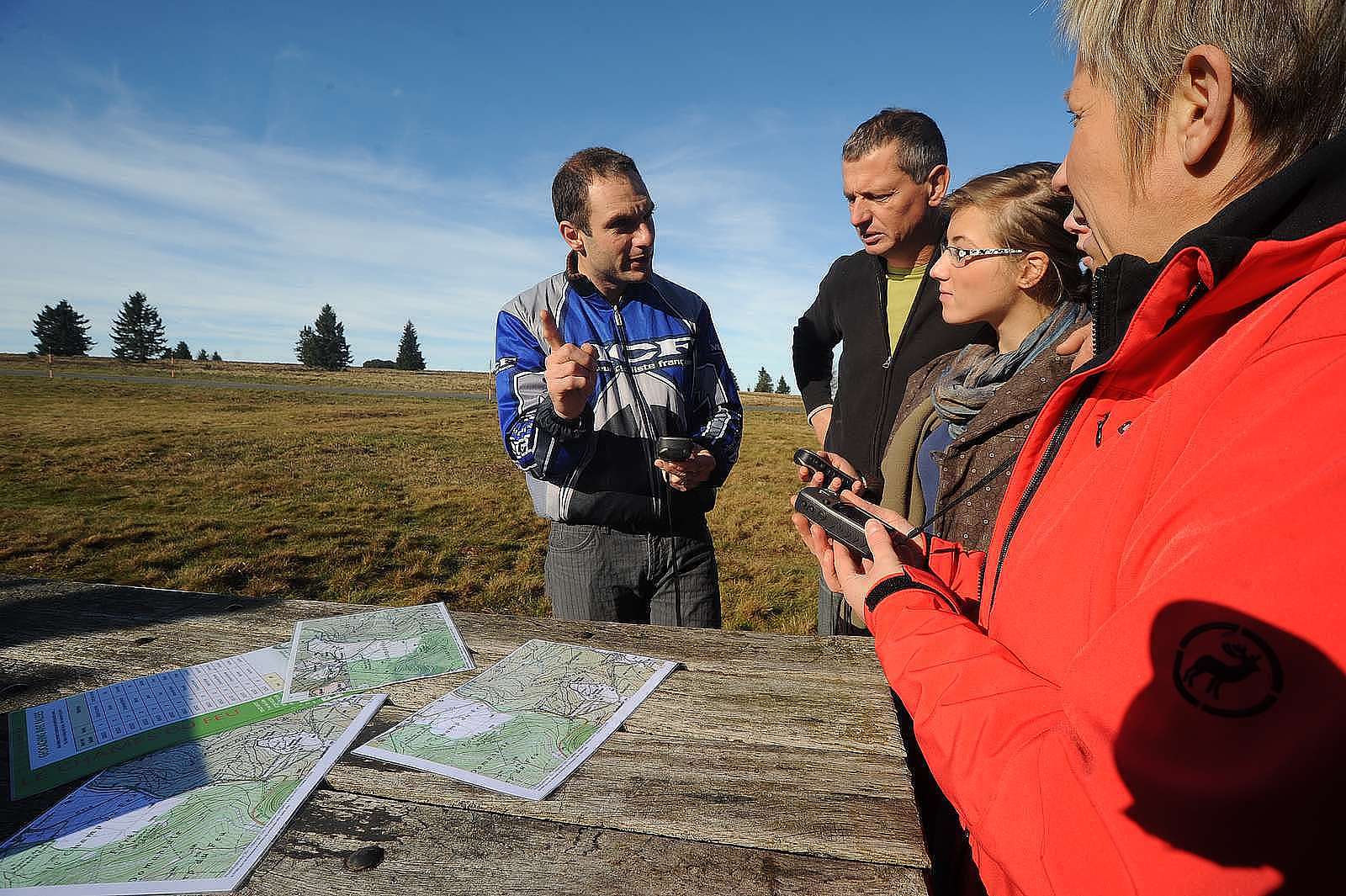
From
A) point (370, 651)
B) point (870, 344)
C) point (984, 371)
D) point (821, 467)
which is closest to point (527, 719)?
point (370, 651)

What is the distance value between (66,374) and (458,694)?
5010cm

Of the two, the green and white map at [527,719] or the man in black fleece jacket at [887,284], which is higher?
the man in black fleece jacket at [887,284]

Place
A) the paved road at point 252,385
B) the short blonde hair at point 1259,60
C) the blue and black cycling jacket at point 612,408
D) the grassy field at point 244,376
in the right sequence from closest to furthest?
the short blonde hair at point 1259,60
the blue and black cycling jacket at point 612,408
the paved road at point 252,385
the grassy field at point 244,376

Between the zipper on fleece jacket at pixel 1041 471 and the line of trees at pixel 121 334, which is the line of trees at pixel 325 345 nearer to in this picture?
the line of trees at pixel 121 334

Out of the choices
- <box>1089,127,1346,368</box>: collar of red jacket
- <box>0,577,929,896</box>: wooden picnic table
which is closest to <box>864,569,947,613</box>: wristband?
<box>0,577,929,896</box>: wooden picnic table

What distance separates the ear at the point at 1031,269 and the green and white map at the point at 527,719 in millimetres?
1995

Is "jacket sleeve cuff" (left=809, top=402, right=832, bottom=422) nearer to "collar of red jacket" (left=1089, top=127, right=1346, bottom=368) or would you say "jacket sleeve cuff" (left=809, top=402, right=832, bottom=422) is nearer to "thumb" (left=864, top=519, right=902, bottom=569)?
"thumb" (left=864, top=519, right=902, bottom=569)

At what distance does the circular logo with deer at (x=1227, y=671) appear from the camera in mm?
667

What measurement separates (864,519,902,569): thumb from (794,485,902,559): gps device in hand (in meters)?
0.02

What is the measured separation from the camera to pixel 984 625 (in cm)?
152

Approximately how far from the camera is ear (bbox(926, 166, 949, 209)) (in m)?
3.69

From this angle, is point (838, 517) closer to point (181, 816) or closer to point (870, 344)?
point (181, 816)

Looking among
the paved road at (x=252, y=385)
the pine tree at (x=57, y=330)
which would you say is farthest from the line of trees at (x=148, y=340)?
the paved road at (x=252, y=385)

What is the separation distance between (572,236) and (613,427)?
0.99 meters
